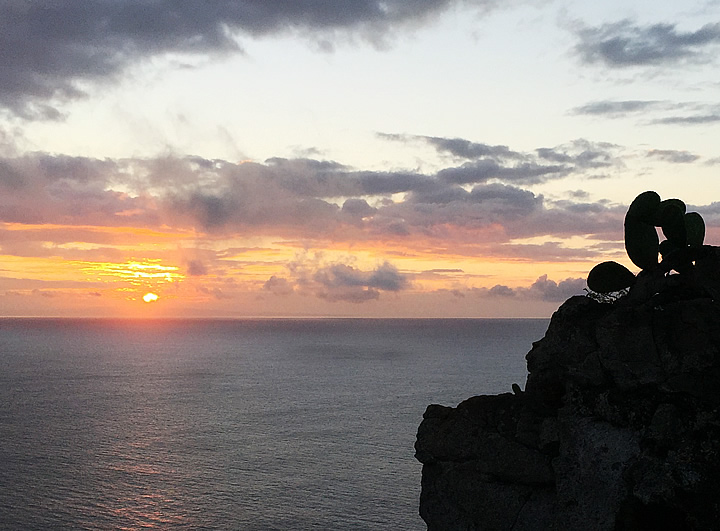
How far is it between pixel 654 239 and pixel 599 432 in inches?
332

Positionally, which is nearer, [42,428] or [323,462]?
[323,462]

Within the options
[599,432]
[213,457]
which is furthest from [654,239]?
[213,457]

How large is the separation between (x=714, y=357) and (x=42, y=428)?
120981 millimetres

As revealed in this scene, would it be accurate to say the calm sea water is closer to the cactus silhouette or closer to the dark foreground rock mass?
the dark foreground rock mass

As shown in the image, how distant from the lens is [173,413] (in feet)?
469

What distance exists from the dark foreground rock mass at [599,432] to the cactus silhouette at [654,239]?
0.90m

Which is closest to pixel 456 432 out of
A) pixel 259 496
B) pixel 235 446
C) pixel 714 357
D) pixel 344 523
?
pixel 714 357

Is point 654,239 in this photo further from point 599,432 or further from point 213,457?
point 213,457

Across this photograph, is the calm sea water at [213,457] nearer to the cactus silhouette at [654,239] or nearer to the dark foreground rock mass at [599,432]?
the dark foreground rock mass at [599,432]

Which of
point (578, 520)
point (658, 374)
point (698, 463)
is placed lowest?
point (578, 520)

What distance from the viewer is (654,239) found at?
2809cm

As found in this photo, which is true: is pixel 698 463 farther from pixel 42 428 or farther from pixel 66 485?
pixel 42 428

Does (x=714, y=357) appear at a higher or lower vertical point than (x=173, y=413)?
higher

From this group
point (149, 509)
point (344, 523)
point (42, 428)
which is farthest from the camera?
point (42, 428)
